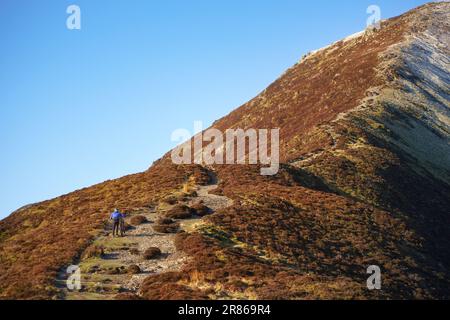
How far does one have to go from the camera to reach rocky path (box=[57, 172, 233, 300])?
109ft

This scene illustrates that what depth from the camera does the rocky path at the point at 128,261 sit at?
3334 cm

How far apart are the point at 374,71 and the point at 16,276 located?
84.2m

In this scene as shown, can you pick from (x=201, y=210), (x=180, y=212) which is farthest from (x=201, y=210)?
(x=180, y=212)

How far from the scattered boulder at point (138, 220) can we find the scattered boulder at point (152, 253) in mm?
5915

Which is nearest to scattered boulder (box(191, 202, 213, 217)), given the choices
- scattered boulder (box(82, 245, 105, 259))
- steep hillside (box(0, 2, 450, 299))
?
steep hillside (box(0, 2, 450, 299))

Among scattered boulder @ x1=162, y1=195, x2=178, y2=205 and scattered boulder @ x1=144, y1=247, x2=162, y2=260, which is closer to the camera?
scattered boulder @ x1=144, y1=247, x2=162, y2=260

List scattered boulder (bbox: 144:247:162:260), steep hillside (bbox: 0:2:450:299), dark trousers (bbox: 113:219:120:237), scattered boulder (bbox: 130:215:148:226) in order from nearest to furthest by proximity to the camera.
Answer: steep hillside (bbox: 0:2:450:299) → scattered boulder (bbox: 144:247:162:260) → dark trousers (bbox: 113:219:120:237) → scattered boulder (bbox: 130:215:148:226)

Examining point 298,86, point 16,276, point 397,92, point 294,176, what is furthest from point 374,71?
point 16,276

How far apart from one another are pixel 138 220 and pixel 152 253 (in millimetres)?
6684

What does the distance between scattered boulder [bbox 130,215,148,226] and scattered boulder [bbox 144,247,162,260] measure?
5.92 meters

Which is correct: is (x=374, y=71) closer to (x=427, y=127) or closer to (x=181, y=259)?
(x=427, y=127)

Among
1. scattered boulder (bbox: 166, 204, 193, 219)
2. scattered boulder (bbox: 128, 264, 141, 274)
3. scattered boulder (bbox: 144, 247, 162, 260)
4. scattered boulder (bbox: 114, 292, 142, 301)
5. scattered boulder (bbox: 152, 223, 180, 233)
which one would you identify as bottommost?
scattered boulder (bbox: 114, 292, 142, 301)

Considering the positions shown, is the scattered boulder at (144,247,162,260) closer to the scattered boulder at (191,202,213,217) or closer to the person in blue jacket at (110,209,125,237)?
the person in blue jacket at (110,209,125,237)
